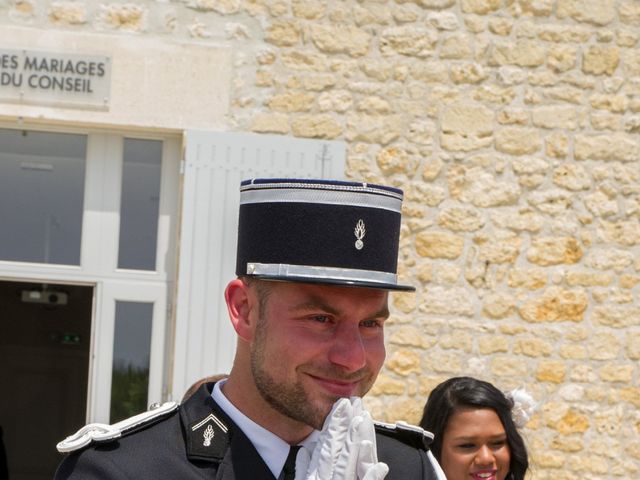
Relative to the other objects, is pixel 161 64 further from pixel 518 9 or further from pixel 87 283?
pixel 518 9

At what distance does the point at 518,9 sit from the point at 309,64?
3.82 ft

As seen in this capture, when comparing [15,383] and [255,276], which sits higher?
[255,276]

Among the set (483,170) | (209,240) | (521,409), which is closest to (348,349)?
(521,409)

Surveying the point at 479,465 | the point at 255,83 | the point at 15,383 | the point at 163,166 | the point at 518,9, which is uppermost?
the point at 518,9

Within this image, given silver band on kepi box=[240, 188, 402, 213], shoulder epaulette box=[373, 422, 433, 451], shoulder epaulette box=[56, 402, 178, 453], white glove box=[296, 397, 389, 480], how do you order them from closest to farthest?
1. white glove box=[296, 397, 389, 480]
2. shoulder epaulette box=[56, 402, 178, 453]
3. silver band on kepi box=[240, 188, 402, 213]
4. shoulder epaulette box=[373, 422, 433, 451]

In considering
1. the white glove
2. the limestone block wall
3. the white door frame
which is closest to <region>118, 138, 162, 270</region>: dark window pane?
the white door frame

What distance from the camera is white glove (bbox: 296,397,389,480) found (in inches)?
71.5

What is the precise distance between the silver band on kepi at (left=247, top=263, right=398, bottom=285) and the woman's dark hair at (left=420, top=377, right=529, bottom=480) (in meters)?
1.98

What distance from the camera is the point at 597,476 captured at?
5.82 metres

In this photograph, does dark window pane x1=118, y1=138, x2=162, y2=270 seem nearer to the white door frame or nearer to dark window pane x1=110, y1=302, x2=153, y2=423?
the white door frame

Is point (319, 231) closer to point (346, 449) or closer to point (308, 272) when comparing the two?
point (308, 272)

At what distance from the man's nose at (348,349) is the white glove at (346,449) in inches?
2.5

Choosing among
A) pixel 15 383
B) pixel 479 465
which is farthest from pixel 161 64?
pixel 15 383

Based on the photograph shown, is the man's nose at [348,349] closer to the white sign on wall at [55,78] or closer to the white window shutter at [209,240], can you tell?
the white window shutter at [209,240]
